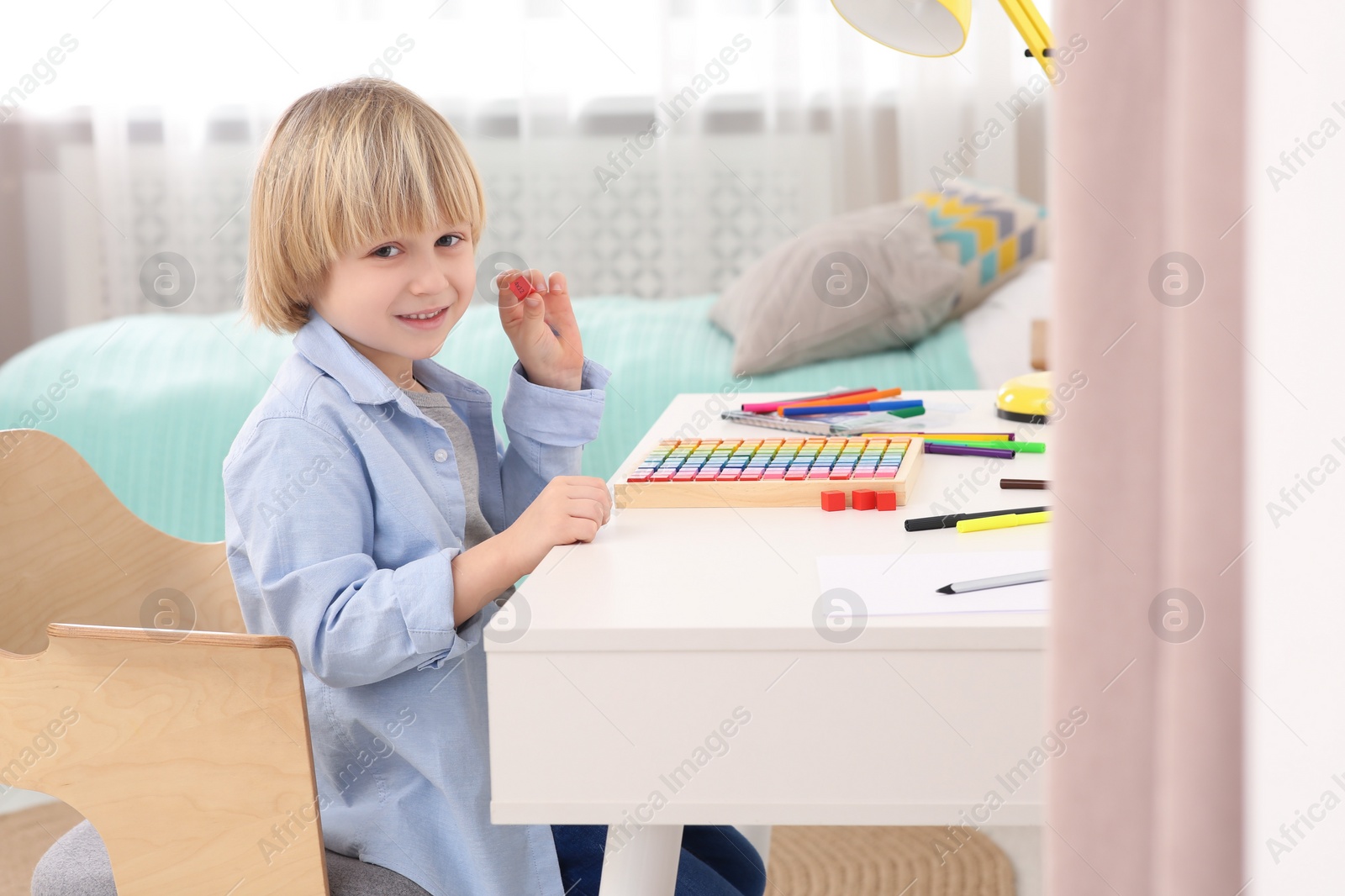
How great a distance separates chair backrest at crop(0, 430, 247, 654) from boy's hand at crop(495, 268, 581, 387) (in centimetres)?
29

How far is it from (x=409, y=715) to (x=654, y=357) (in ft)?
4.21

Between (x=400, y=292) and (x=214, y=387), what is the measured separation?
1.29 metres

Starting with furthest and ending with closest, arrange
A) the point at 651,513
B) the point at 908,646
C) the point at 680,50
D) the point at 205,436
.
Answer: the point at 680,50
the point at 205,436
the point at 651,513
the point at 908,646

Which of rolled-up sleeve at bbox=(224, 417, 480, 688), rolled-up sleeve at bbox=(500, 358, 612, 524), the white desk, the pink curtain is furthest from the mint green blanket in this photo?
the pink curtain

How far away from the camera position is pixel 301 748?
25.0 inches

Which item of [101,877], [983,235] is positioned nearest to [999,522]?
[101,877]

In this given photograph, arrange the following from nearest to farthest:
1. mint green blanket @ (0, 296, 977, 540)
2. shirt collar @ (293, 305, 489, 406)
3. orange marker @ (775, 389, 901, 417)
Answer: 1. shirt collar @ (293, 305, 489, 406)
2. orange marker @ (775, 389, 901, 417)
3. mint green blanket @ (0, 296, 977, 540)

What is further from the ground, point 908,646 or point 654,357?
point 908,646

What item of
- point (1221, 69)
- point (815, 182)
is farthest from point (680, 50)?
point (1221, 69)

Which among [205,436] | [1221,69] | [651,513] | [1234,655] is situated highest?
[1221,69]

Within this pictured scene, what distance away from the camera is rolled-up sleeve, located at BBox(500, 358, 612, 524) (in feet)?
3.09

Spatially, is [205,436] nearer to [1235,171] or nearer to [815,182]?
[815,182]

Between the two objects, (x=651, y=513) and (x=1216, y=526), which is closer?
(x=1216, y=526)

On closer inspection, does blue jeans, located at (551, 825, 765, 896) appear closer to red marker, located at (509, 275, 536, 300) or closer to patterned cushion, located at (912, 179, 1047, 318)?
red marker, located at (509, 275, 536, 300)
